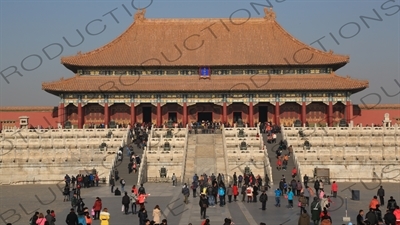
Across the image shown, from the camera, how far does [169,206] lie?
26828 millimetres

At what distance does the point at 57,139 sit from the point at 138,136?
5828 millimetres

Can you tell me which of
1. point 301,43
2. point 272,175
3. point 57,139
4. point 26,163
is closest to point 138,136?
point 57,139

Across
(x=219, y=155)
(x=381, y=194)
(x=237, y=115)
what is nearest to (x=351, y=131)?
(x=219, y=155)

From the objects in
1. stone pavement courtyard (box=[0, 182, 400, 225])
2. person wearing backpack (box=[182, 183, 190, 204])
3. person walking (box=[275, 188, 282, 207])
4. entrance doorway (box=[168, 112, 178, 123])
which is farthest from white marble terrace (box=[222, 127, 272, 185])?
entrance doorway (box=[168, 112, 178, 123])

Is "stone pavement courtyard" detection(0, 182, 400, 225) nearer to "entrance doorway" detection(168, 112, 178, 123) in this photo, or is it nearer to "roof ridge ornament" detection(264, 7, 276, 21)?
"entrance doorway" detection(168, 112, 178, 123)

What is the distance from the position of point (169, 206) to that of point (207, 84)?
116 feet

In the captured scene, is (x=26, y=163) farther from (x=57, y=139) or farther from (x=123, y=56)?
(x=123, y=56)

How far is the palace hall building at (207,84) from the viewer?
2397 inches

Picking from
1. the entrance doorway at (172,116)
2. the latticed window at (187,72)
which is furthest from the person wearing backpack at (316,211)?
the latticed window at (187,72)

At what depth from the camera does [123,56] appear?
6406 centimetres

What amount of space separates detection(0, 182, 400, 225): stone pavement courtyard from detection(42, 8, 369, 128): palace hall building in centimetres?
2649

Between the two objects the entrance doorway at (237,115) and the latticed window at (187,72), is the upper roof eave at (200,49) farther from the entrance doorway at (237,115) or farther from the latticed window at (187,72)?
the entrance doorway at (237,115)

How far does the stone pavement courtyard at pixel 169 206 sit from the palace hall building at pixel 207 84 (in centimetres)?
2649

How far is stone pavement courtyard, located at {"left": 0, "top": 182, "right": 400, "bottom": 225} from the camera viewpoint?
23484 millimetres
